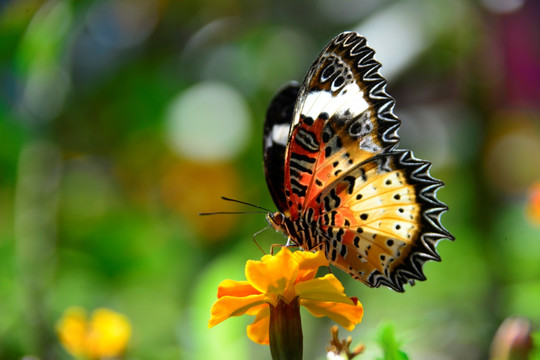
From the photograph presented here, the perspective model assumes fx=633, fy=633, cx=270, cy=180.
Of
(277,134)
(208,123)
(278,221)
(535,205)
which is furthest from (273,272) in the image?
(208,123)

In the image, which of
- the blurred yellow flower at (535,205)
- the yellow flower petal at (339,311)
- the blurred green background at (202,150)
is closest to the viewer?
the yellow flower petal at (339,311)

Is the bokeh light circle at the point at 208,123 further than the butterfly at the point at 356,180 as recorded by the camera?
Yes

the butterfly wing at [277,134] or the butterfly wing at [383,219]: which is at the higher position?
the butterfly wing at [277,134]

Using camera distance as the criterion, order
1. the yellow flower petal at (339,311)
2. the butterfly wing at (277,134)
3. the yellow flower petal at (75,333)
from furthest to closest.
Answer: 1. the yellow flower petal at (75,333)
2. the butterfly wing at (277,134)
3. the yellow flower petal at (339,311)

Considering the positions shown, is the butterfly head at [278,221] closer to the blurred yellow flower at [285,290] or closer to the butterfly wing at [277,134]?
the butterfly wing at [277,134]

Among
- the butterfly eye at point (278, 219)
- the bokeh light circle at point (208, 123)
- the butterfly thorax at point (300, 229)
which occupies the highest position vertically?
the bokeh light circle at point (208, 123)

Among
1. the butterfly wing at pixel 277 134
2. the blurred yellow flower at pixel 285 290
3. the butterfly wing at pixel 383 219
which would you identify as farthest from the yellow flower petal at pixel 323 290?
the butterfly wing at pixel 277 134

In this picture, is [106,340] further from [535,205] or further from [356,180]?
[535,205]
